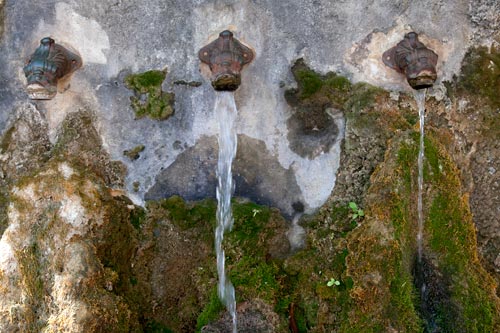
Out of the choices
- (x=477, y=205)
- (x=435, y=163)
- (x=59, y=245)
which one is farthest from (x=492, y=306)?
(x=59, y=245)

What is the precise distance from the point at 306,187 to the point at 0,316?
175cm

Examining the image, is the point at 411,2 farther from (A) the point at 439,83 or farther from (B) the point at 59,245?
(B) the point at 59,245

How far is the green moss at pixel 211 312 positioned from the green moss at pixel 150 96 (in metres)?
1.09

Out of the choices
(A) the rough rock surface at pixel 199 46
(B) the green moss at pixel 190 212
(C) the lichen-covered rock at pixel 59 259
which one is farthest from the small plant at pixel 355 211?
(C) the lichen-covered rock at pixel 59 259

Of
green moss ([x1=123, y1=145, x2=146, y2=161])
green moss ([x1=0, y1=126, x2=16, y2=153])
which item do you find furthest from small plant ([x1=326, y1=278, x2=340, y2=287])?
green moss ([x1=0, y1=126, x2=16, y2=153])

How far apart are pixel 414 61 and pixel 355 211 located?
0.86m

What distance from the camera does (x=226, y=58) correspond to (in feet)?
10.4

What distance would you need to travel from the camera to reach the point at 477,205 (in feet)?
10.5

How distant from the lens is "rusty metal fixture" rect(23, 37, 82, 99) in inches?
127

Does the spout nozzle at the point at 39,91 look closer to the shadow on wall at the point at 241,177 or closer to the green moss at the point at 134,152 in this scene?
the green moss at the point at 134,152

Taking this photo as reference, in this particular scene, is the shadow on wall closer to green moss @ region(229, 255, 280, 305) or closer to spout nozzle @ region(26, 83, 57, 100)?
green moss @ region(229, 255, 280, 305)

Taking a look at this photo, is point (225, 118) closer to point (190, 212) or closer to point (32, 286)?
point (190, 212)

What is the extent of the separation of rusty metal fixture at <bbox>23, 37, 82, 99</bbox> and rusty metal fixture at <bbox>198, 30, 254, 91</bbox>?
2.58ft

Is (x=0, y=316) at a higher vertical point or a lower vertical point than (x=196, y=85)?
lower
